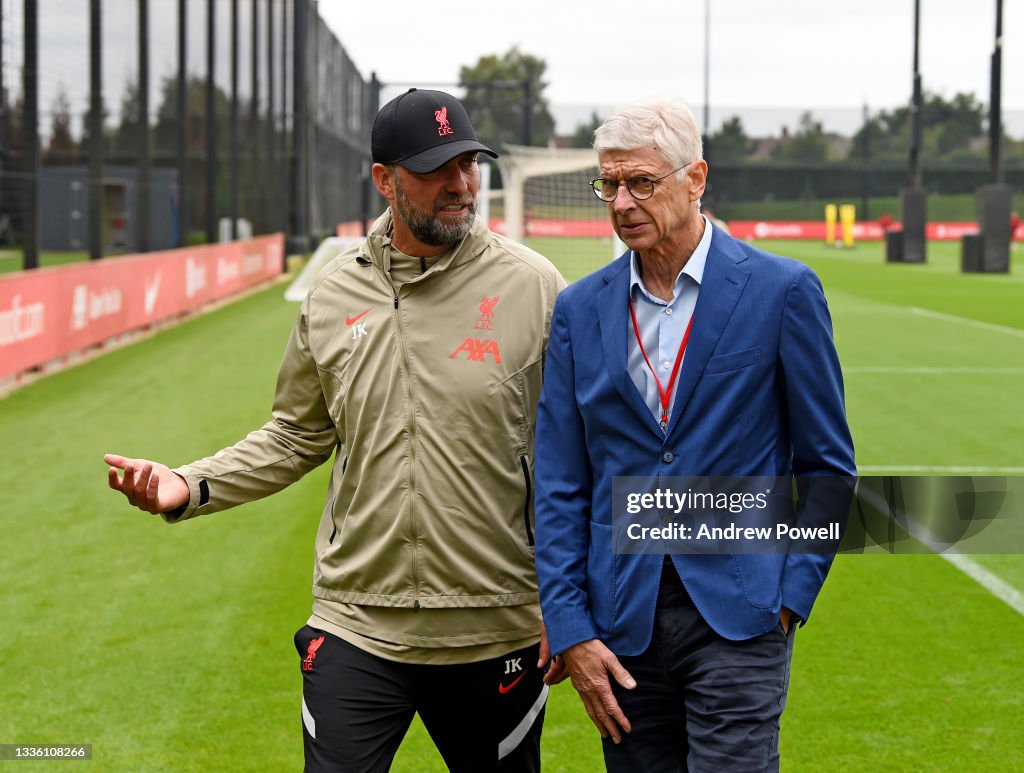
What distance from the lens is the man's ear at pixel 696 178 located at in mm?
3117

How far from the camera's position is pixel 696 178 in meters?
3.14

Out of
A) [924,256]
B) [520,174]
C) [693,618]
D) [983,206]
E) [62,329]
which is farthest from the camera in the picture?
[924,256]

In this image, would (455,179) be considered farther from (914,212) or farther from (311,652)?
(914,212)

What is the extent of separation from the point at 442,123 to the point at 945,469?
7.68m

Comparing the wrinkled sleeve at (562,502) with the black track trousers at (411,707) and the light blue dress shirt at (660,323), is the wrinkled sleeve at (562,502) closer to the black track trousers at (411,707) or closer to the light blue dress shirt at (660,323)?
the light blue dress shirt at (660,323)

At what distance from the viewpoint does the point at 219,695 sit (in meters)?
5.82

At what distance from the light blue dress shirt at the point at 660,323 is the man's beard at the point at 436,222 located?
1.58 ft

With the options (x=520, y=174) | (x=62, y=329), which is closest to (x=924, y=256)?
(x=520, y=174)

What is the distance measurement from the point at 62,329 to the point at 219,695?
11334 millimetres

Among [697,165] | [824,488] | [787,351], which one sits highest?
[697,165]

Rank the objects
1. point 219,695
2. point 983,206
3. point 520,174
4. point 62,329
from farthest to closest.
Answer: point 983,206
point 520,174
point 62,329
point 219,695

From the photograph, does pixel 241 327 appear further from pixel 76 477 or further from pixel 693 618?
pixel 693 618

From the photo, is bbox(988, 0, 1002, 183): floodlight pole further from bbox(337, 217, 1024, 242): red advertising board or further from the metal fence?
bbox(337, 217, 1024, 242): red advertising board

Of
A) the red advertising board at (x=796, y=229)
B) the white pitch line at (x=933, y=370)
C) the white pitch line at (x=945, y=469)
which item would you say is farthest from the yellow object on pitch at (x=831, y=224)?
the white pitch line at (x=945, y=469)
